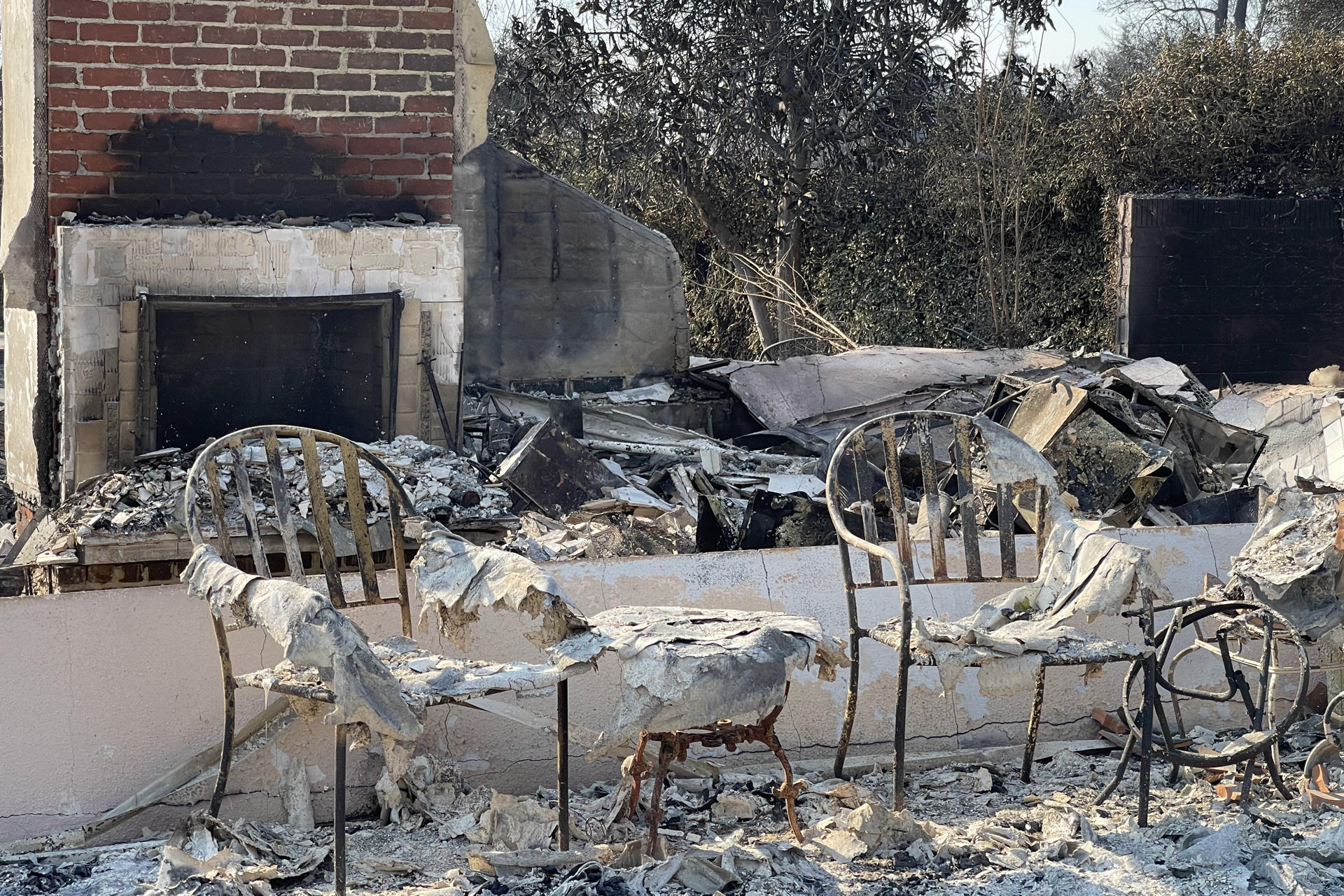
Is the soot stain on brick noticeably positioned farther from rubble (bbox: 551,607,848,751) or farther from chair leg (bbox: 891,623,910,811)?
chair leg (bbox: 891,623,910,811)

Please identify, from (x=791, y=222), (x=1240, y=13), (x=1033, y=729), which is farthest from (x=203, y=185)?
(x=1240, y=13)

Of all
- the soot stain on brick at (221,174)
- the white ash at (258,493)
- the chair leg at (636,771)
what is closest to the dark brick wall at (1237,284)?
the white ash at (258,493)

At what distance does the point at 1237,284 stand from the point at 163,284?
28.8ft

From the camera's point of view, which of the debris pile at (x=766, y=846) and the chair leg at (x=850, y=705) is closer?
the debris pile at (x=766, y=846)

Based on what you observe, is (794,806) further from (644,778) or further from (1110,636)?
(1110,636)

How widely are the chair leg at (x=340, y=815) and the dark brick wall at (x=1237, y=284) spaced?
9204 millimetres

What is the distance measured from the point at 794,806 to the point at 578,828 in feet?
1.94

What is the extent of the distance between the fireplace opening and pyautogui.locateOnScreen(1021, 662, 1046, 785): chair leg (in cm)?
300

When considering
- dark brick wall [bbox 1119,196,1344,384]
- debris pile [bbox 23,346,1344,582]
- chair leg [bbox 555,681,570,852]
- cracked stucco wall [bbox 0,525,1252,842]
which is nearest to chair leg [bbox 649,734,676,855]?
chair leg [bbox 555,681,570,852]

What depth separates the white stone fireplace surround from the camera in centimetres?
502

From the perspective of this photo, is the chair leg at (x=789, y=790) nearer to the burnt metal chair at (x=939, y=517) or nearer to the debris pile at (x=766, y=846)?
the debris pile at (x=766, y=846)

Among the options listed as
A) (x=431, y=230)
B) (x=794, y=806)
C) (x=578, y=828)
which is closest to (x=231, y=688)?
(x=578, y=828)

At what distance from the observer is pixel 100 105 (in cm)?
521

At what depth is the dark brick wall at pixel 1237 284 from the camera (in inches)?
418
